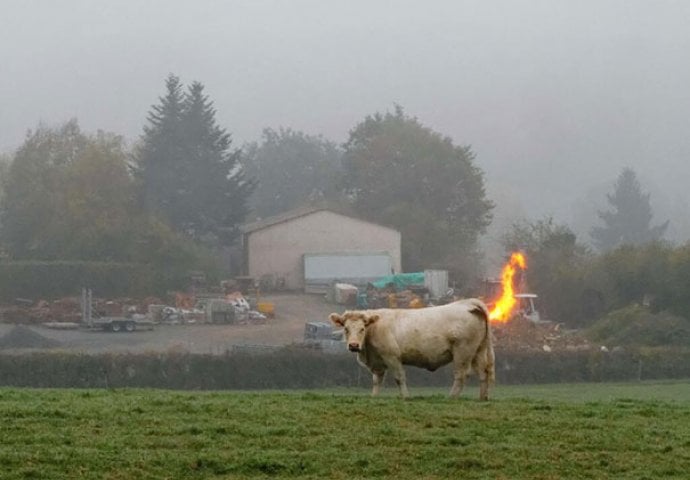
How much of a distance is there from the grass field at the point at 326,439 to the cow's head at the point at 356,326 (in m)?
2.75

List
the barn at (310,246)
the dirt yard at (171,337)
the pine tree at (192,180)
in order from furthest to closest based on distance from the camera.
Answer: the pine tree at (192,180) → the barn at (310,246) → the dirt yard at (171,337)

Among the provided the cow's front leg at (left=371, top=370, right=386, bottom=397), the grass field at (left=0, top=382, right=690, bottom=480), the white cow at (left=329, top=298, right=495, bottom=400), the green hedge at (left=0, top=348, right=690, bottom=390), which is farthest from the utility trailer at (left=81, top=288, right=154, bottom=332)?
the grass field at (left=0, top=382, right=690, bottom=480)

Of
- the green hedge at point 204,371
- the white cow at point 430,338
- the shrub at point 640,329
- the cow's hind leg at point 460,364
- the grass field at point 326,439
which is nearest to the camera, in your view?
the grass field at point 326,439

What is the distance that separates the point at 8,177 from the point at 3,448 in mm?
101939

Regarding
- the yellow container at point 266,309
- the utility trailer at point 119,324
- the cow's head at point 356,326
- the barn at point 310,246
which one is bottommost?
the cow's head at point 356,326

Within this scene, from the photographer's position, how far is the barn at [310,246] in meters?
92.5

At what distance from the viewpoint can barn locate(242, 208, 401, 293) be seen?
92500 mm

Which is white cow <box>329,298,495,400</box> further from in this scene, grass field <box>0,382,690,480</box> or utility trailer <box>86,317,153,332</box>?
utility trailer <box>86,317,153,332</box>

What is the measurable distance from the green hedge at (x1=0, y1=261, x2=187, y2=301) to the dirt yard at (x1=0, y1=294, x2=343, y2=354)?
10.7 meters

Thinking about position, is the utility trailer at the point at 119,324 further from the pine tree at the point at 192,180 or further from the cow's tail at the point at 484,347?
the cow's tail at the point at 484,347

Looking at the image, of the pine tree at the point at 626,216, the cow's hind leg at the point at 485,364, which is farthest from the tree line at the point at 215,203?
the cow's hind leg at the point at 485,364

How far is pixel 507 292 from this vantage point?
79.9 m

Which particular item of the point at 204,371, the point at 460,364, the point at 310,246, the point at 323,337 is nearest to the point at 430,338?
the point at 460,364

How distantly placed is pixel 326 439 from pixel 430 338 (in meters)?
6.59
